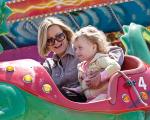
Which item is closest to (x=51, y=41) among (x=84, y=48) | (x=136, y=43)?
(x=84, y=48)

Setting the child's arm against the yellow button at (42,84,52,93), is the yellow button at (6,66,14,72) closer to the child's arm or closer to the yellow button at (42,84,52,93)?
the yellow button at (42,84,52,93)

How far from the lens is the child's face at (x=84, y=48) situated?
2.02 metres

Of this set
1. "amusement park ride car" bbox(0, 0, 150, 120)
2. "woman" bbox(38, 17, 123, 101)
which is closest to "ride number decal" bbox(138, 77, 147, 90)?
"amusement park ride car" bbox(0, 0, 150, 120)

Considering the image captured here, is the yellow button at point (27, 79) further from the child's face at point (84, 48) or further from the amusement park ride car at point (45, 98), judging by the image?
the child's face at point (84, 48)

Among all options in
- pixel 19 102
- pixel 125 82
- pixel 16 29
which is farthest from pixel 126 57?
pixel 16 29

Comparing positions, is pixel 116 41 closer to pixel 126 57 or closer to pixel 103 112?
pixel 126 57

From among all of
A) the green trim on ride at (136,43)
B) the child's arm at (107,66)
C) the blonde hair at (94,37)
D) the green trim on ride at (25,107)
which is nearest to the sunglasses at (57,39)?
the blonde hair at (94,37)

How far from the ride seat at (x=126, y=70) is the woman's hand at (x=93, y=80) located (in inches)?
2.2

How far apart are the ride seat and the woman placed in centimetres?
8

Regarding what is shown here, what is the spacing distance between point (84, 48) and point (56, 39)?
180 millimetres

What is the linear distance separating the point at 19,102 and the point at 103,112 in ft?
1.18

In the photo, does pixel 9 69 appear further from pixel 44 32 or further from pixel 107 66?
pixel 107 66

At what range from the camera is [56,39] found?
2.15 meters

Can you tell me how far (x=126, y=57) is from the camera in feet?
7.39
